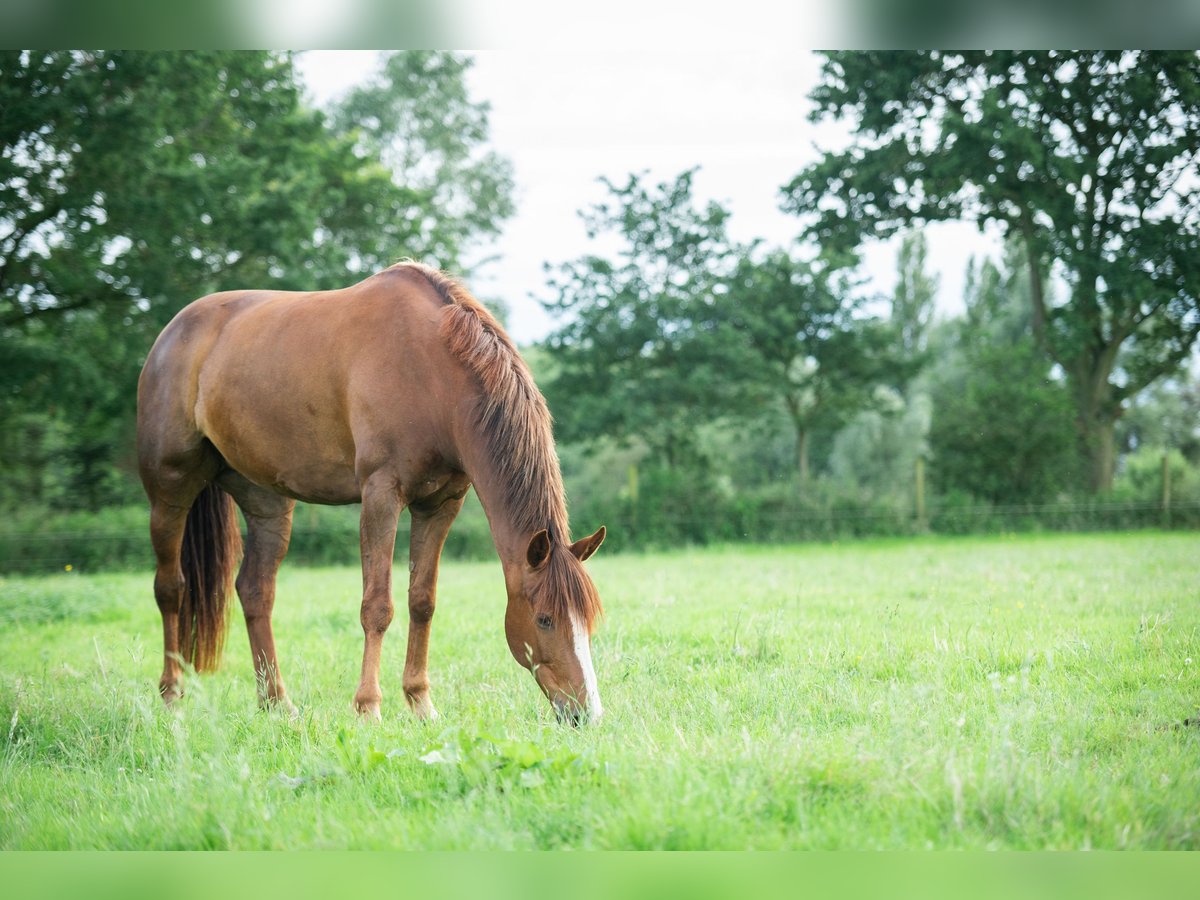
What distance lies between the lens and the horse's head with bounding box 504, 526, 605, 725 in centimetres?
336

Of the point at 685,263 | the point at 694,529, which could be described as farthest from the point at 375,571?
the point at 685,263

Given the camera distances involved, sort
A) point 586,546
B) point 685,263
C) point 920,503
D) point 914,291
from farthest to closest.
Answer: point 914,291 → point 685,263 → point 920,503 → point 586,546

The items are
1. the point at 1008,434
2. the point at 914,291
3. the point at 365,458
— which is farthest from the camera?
the point at 914,291

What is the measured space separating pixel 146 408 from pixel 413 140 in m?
20.5

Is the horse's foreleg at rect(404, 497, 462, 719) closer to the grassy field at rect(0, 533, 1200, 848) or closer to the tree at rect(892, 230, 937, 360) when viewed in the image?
the grassy field at rect(0, 533, 1200, 848)

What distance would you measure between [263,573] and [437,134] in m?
21.0

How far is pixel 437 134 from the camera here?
2352 centimetres

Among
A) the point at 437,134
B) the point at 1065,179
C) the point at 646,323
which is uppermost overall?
the point at 437,134

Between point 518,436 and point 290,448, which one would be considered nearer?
point 518,436

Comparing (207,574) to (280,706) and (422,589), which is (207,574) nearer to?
(280,706)

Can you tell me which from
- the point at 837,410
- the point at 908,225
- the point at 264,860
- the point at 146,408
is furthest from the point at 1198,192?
the point at 837,410

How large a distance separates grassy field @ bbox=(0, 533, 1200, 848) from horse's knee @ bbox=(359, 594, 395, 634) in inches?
15.8

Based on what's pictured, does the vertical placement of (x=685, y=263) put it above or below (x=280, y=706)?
above

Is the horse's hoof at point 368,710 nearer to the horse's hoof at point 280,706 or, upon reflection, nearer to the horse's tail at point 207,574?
the horse's hoof at point 280,706
